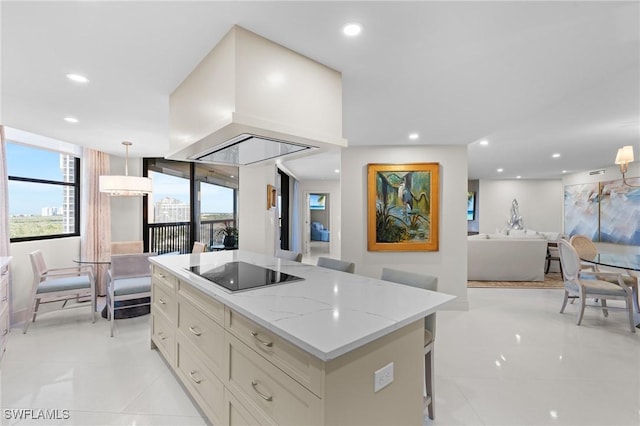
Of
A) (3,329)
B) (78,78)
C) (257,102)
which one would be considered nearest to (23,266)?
(3,329)

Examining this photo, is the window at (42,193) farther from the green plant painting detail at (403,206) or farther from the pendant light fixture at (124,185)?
the green plant painting detail at (403,206)

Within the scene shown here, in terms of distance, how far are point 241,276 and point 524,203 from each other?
33.0 ft

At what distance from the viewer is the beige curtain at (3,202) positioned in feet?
10.8

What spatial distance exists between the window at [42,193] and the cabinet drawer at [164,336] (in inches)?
103

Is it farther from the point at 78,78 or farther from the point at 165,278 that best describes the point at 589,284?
the point at 78,78

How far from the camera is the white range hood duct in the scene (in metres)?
1.58

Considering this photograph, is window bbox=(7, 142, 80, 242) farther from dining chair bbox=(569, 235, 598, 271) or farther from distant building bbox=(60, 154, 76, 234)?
dining chair bbox=(569, 235, 598, 271)

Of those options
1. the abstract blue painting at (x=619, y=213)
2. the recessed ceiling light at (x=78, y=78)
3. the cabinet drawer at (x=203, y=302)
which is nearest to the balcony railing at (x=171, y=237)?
the cabinet drawer at (x=203, y=302)

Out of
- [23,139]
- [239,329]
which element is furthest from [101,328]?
[239,329]

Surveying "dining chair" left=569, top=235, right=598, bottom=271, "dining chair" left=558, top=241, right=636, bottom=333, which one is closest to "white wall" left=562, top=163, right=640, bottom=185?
"dining chair" left=569, top=235, right=598, bottom=271

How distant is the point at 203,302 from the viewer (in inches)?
73.7

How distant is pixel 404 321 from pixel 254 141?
1368 mm

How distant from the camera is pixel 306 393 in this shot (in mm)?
1112

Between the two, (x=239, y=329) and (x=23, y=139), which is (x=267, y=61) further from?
(x=23, y=139)
